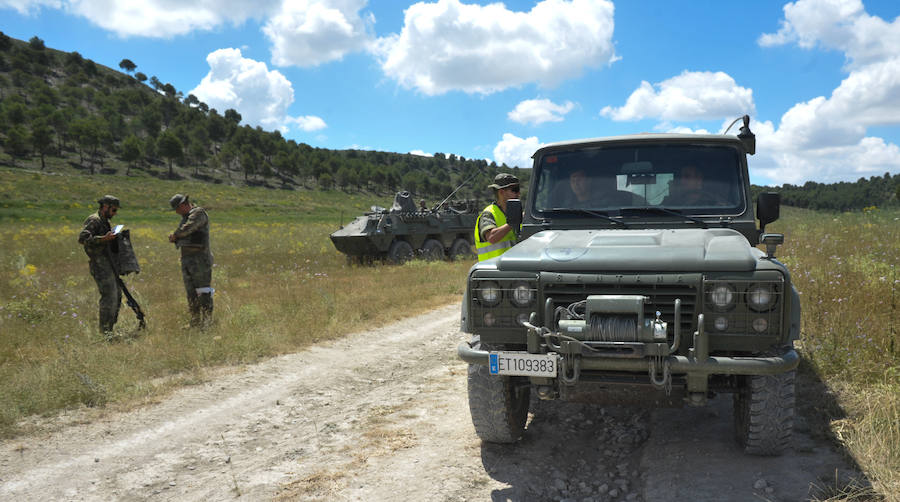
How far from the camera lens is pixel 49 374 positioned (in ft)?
17.3

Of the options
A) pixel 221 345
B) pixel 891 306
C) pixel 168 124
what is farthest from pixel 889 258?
pixel 168 124

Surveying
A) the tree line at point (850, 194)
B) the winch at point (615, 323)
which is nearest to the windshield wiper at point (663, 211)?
the winch at point (615, 323)

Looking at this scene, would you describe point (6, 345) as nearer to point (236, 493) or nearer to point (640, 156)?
point (236, 493)

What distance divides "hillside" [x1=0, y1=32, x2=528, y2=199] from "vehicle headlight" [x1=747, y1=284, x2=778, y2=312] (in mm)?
54958

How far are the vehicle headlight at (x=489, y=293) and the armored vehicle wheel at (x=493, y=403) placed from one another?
0.42m

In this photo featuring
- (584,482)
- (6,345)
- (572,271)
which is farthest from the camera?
(6,345)

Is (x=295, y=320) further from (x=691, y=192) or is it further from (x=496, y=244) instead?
(x=691, y=192)

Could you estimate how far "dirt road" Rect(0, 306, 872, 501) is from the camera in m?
3.31

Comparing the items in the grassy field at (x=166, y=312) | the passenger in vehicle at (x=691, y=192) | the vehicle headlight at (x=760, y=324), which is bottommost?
the grassy field at (x=166, y=312)

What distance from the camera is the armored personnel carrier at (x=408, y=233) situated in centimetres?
1498

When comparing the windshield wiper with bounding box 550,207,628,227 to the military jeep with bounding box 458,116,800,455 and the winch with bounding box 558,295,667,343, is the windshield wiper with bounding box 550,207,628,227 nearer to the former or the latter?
the military jeep with bounding box 458,116,800,455

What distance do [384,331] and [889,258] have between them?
7116mm

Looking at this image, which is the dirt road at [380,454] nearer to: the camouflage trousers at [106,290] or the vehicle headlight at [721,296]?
the vehicle headlight at [721,296]

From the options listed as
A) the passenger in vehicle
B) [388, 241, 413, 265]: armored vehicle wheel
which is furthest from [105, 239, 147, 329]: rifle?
[388, 241, 413, 265]: armored vehicle wheel
